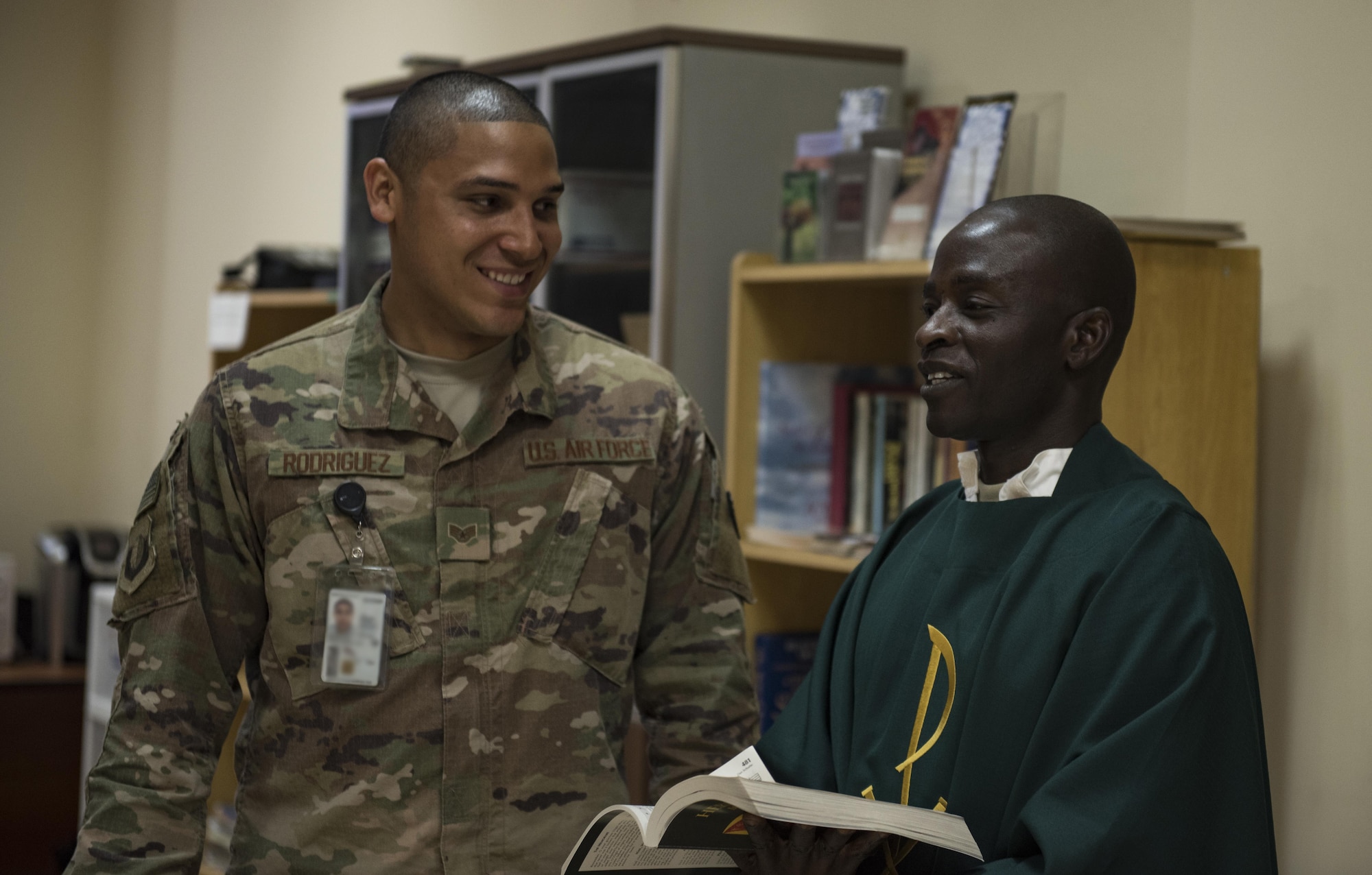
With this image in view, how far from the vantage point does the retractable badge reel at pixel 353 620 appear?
153cm

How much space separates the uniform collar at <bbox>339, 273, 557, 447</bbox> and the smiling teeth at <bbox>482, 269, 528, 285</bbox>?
0.12 meters

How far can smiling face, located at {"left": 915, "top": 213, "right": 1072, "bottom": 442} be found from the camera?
1146mm

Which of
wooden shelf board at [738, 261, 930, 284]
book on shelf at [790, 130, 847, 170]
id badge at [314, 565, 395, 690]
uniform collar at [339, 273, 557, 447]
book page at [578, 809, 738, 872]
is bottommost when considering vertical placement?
book page at [578, 809, 738, 872]

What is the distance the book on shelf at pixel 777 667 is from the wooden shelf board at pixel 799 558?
0.44ft

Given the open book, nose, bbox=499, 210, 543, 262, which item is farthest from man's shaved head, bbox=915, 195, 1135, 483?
nose, bbox=499, 210, 543, 262

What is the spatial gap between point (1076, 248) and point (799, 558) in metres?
1.18

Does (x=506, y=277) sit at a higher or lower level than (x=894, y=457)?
higher

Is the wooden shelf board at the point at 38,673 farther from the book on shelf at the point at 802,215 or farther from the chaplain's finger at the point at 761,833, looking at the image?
the chaplain's finger at the point at 761,833

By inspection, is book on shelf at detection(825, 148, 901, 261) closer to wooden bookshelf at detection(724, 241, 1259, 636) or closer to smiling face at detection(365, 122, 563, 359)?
wooden bookshelf at detection(724, 241, 1259, 636)

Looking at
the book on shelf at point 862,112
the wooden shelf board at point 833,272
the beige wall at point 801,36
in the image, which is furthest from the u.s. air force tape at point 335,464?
the beige wall at point 801,36

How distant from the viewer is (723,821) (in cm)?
109

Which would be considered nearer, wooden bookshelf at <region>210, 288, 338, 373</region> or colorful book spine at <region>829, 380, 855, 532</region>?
colorful book spine at <region>829, 380, 855, 532</region>

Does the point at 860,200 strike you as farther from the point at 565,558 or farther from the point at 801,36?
the point at 565,558

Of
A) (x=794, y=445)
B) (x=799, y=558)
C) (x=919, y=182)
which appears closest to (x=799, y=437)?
(x=794, y=445)
